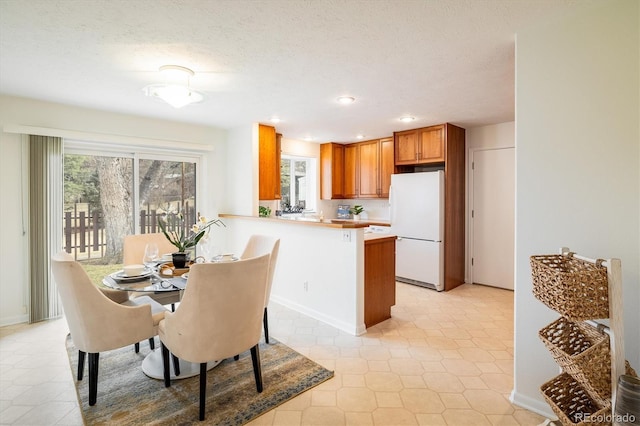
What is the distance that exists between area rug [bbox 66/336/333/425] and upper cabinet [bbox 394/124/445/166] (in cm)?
328

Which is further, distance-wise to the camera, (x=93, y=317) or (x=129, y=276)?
(x=129, y=276)

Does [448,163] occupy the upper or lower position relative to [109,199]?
upper

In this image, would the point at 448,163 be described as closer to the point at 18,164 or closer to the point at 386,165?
the point at 386,165

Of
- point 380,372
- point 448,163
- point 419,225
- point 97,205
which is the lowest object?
point 380,372

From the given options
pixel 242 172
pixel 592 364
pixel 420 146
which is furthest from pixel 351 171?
pixel 592 364

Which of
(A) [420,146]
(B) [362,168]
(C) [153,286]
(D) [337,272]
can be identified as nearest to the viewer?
(C) [153,286]

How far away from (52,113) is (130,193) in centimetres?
115

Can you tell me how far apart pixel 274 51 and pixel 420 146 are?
3.07 meters

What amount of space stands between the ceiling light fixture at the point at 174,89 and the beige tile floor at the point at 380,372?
2202 mm

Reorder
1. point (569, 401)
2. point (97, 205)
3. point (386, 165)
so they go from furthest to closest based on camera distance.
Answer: point (386, 165), point (97, 205), point (569, 401)

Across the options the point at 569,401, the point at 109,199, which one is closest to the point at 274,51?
the point at 569,401

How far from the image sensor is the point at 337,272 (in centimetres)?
325

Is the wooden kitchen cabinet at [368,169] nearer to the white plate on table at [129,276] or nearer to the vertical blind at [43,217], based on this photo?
the white plate on table at [129,276]

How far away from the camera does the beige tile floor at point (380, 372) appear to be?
1.93 metres
